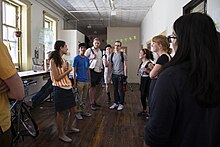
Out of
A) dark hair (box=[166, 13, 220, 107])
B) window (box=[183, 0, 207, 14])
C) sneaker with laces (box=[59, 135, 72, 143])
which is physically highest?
window (box=[183, 0, 207, 14])

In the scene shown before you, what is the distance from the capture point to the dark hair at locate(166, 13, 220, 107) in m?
0.81

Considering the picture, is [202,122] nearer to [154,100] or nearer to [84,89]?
[154,100]

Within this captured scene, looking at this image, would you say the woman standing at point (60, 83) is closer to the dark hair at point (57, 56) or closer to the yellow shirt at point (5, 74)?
the dark hair at point (57, 56)

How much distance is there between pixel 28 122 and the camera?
3.21 m

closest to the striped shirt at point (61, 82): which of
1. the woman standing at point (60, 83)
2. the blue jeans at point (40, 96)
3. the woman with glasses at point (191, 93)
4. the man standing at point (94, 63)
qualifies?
the woman standing at point (60, 83)

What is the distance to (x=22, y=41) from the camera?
17.7ft

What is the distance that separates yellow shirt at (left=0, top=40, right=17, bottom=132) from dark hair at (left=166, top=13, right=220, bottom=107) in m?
0.76

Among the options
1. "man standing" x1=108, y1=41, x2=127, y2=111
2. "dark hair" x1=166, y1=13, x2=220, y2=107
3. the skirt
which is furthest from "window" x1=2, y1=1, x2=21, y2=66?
"dark hair" x1=166, y1=13, x2=220, y2=107

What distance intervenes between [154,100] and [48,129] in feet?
9.95

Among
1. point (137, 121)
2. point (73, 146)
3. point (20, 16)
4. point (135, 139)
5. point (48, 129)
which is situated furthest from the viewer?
point (20, 16)

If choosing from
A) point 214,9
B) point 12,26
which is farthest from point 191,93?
point 12,26

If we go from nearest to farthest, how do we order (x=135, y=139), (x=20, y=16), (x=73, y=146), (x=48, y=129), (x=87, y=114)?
(x=73, y=146)
(x=135, y=139)
(x=48, y=129)
(x=87, y=114)
(x=20, y=16)

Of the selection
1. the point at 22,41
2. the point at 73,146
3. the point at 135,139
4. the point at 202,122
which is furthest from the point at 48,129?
the point at 202,122

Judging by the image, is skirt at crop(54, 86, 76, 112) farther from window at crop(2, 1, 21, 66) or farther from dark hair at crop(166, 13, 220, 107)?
window at crop(2, 1, 21, 66)
